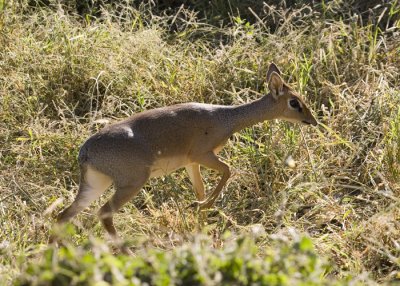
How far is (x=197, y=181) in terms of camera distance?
6.52 meters

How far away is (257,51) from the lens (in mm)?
7938

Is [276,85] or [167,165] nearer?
[167,165]

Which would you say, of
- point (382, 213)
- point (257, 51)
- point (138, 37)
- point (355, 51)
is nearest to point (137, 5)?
point (138, 37)

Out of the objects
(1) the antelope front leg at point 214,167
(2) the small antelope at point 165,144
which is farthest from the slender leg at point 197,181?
(1) the antelope front leg at point 214,167

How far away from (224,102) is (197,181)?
47.6 inches

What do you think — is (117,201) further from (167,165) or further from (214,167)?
(214,167)

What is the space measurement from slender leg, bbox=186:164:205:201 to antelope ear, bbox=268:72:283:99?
0.79 metres

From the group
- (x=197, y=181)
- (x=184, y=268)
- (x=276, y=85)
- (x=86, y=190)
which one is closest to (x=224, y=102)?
(x=276, y=85)

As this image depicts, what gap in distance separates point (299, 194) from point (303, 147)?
0.53 meters

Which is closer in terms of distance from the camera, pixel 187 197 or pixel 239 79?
pixel 187 197

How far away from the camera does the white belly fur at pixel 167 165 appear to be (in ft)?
20.1

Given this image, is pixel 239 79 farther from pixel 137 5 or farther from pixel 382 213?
pixel 382 213

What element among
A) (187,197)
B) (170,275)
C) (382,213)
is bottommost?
(187,197)

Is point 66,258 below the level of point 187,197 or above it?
above
